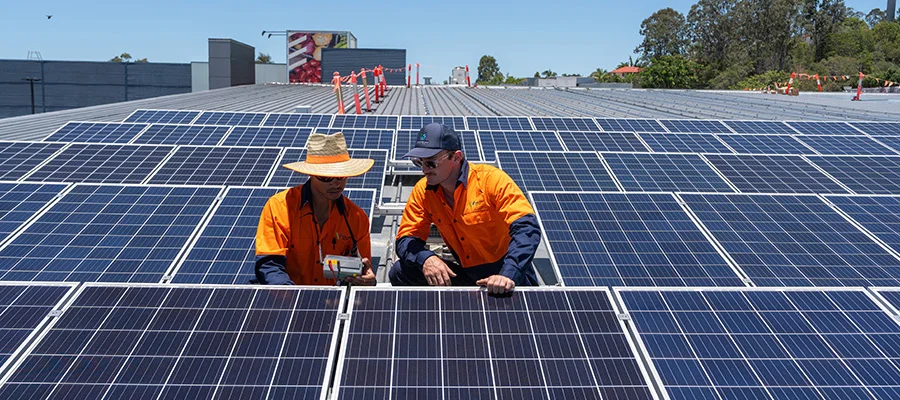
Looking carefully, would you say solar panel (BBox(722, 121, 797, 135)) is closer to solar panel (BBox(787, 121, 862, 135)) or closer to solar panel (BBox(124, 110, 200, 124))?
solar panel (BBox(787, 121, 862, 135))

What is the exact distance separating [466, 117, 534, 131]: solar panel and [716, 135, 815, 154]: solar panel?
5.12 meters

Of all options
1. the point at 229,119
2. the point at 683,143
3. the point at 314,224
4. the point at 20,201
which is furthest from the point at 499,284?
the point at 229,119

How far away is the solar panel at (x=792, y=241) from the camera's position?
7387 millimetres

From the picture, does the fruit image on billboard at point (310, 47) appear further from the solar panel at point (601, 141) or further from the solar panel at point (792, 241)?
the solar panel at point (792, 241)

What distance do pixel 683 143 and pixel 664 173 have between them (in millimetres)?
4321

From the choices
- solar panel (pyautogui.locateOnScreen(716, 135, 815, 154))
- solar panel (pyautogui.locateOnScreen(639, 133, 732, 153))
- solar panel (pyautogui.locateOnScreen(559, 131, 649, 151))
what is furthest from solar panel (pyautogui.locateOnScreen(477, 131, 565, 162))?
solar panel (pyautogui.locateOnScreen(716, 135, 815, 154))

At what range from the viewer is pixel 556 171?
11.2m

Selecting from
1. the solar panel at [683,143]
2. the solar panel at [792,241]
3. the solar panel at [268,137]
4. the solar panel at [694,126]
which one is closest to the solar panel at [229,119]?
the solar panel at [268,137]

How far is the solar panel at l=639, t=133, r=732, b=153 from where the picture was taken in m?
14.7

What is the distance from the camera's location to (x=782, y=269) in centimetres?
750

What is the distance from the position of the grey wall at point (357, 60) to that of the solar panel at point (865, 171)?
41.6 metres

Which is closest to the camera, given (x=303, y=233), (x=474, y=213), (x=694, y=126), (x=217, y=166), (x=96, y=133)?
(x=303, y=233)

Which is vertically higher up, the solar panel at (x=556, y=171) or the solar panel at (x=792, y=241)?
the solar panel at (x=556, y=171)

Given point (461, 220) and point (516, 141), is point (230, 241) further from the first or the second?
point (516, 141)
